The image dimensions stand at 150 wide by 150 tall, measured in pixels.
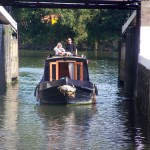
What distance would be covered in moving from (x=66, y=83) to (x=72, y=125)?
433cm

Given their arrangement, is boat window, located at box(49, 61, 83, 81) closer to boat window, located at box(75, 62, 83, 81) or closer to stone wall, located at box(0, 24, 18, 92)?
boat window, located at box(75, 62, 83, 81)

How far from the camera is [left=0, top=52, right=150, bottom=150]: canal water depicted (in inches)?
701

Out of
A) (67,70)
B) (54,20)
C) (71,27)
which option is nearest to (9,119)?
(67,70)

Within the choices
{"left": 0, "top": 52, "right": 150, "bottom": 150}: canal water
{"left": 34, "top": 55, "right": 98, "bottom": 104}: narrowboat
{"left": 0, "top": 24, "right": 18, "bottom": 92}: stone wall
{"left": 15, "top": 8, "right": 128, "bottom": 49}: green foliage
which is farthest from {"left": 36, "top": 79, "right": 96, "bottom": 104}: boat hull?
{"left": 15, "top": 8, "right": 128, "bottom": 49}: green foliage

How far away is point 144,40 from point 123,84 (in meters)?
10.3

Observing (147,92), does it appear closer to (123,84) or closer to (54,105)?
(54,105)

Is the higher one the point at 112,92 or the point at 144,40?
the point at 144,40

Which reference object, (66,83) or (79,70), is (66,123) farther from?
(79,70)

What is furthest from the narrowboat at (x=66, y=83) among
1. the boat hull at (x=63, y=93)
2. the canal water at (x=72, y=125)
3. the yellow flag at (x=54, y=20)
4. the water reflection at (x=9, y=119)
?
the yellow flag at (x=54, y=20)

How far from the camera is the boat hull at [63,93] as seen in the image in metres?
25.5

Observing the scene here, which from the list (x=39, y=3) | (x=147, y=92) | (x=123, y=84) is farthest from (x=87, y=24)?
(x=147, y=92)

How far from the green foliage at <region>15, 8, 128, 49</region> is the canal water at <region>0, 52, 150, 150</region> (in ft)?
172

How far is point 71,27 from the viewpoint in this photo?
8419cm

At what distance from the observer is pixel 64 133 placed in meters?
19.4
